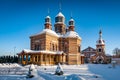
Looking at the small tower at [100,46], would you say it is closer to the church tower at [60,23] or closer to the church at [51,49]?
the church tower at [60,23]

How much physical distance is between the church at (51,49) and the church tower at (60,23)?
211 centimetres

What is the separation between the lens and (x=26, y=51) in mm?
45250

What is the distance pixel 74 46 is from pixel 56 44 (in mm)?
4868

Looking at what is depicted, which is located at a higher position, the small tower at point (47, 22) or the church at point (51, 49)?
the small tower at point (47, 22)

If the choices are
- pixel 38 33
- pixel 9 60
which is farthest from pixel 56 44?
pixel 9 60

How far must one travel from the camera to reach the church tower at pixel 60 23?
59250 mm

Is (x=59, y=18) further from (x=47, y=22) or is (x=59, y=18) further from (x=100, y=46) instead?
(x=100, y=46)

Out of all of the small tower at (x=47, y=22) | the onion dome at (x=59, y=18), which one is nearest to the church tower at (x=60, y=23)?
the onion dome at (x=59, y=18)

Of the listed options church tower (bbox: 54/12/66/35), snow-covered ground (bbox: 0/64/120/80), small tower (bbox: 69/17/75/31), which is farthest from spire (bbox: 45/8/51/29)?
snow-covered ground (bbox: 0/64/120/80)

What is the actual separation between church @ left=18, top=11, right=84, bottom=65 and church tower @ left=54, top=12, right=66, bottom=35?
2110 millimetres

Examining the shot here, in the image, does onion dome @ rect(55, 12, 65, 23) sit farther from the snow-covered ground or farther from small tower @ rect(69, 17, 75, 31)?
the snow-covered ground

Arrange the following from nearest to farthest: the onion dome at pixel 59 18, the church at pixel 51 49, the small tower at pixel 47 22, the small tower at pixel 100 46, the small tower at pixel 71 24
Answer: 1. the church at pixel 51 49
2. the small tower at pixel 71 24
3. the small tower at pixel 47 22
4. the onion dome at pixel 59 18
5. the small tower at pixel 100 46

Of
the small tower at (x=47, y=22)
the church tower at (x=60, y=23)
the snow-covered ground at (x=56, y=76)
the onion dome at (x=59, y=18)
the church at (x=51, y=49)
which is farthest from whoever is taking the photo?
the onion dome at (x=59, y=18)

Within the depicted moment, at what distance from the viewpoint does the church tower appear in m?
59.2
